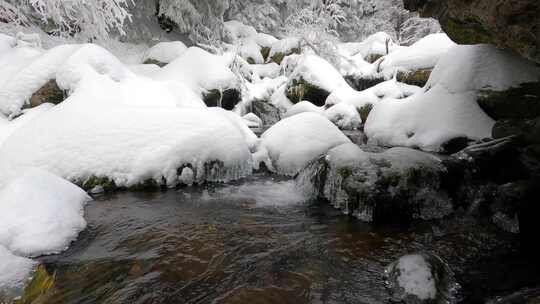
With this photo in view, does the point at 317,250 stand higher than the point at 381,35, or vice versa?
the point at 381,35

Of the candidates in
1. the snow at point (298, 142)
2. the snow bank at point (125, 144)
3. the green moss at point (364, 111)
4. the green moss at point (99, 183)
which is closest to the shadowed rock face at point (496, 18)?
the snow at point (298, 142)

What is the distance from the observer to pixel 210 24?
15.7 meters

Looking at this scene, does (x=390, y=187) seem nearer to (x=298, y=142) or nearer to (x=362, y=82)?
(x=298, y=142)

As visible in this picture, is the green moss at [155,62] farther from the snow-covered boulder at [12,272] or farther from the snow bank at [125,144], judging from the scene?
the snow-covered boulder at [12,272]

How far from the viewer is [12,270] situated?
2.70 metres

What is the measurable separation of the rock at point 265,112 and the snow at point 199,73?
2.66 m

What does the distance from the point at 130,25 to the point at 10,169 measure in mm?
10796

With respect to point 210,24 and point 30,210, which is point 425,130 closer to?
point 30,210

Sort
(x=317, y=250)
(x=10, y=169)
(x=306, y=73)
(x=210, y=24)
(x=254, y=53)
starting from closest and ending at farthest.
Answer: (x=317, y=250) → (x=10, y=169) → (x=306, y=73) → (x=210, y=24) → (x=254, y=53)

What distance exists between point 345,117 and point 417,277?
9125mm

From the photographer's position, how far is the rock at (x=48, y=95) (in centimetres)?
759

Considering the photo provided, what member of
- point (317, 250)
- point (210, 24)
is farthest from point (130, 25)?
point (317, 250)

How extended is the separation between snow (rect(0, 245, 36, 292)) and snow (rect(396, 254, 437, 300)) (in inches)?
128

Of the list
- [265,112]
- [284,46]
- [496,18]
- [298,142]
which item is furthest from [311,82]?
[496,18]
